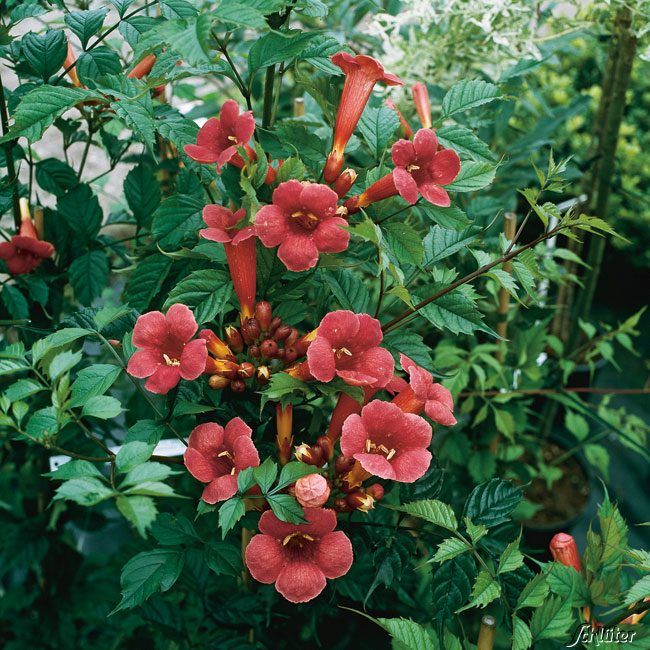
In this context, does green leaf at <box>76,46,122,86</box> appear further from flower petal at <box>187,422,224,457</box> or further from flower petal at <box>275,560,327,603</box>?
flower petal at <box>275,560,327,603</box>

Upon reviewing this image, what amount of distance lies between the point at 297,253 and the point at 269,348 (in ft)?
0.38

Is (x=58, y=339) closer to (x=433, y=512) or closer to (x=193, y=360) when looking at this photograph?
(x=193, y=360)

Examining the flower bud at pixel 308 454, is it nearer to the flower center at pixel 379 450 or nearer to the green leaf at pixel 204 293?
the flower center at pixel 379 450

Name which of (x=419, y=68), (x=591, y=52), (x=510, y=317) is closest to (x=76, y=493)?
→ (x=510, y=317)

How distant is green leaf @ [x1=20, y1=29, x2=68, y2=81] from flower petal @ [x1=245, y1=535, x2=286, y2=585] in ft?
2.18

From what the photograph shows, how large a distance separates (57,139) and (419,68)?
1.73m

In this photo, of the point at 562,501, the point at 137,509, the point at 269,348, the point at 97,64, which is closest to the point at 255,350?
the point at 269,348

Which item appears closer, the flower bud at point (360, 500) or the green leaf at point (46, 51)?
the flower bud at point (360, 500)

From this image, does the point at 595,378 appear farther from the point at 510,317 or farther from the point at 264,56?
the point at 264,56

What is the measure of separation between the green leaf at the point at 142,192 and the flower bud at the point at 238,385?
1.46 ft

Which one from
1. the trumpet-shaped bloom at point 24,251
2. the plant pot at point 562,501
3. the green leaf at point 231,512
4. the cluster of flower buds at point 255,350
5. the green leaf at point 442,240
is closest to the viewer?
the green leaf at point 231,512

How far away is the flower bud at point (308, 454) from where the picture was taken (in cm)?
70

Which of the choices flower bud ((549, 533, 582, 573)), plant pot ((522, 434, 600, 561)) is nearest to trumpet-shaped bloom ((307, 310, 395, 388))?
flower bud ((549, 533, 582, 573))

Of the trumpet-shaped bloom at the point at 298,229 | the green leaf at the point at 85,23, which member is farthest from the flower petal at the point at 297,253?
the green leaf at the point at 85,23
